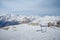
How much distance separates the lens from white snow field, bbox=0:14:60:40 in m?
1.32

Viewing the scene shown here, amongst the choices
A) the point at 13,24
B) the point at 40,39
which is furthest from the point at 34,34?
the point at 13,24

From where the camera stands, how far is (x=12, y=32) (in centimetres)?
133

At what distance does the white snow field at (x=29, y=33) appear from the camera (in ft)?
4.33

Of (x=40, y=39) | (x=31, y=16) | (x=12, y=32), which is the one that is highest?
(x=31, y=16)

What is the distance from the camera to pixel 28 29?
134 centimetres

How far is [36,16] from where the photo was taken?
1.37 m

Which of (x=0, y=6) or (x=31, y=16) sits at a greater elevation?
(x=0, y=6)

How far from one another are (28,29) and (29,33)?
6 centimetres

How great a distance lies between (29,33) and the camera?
4.35ft

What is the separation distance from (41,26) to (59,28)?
0.27m

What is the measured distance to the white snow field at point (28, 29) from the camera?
1324mm

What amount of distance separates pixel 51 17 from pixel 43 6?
0.70 ft

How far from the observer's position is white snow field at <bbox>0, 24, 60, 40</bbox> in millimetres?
1321

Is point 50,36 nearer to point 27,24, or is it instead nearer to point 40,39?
point 40,39
